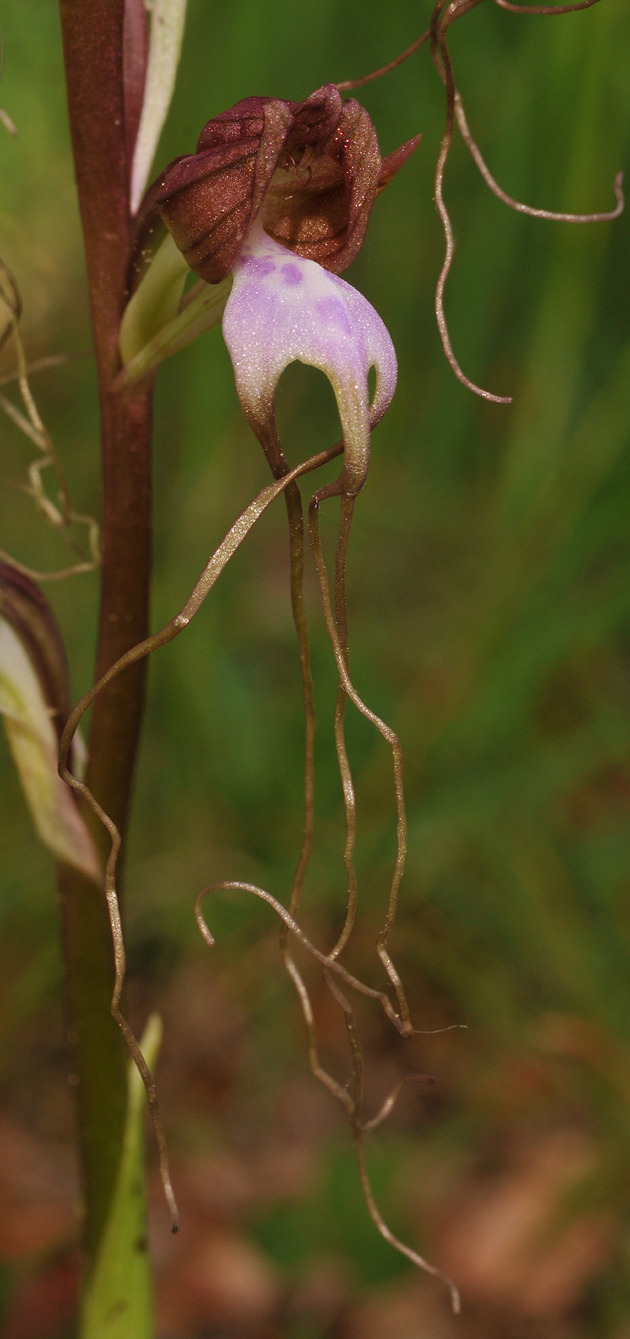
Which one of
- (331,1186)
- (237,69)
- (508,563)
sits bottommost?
(331,1186)

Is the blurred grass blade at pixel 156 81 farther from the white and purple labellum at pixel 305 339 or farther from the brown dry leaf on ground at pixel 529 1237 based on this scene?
the brown dry leaf on ground at pixel 529 1237

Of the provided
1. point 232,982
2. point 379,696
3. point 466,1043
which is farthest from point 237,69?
point 466,1043

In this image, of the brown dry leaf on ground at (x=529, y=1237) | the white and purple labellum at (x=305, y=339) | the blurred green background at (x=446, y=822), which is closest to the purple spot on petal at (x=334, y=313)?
the white and purple labellum at (x=305, y=339)

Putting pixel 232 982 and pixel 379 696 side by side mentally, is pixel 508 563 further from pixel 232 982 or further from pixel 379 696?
pixel 232 982

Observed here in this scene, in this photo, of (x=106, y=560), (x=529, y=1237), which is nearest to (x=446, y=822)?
(x=529, y=1237)

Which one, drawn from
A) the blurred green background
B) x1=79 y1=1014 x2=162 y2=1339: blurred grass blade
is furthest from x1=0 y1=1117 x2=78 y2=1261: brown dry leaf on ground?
x1=79 y1=1014 x2=162 y2=1339: blurred grass blade

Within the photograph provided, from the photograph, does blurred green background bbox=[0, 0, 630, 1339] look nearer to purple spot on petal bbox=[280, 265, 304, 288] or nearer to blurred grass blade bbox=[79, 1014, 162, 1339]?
blurred grass blade bbox=[79, 1014, 162, 1339]

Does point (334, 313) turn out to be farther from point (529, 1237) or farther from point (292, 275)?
point (529, 1237)
